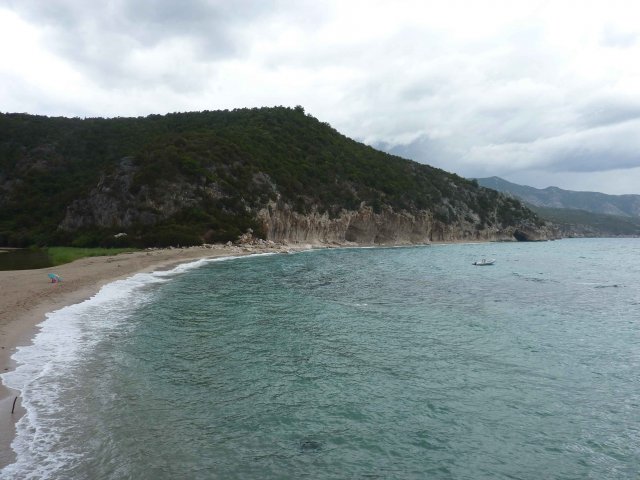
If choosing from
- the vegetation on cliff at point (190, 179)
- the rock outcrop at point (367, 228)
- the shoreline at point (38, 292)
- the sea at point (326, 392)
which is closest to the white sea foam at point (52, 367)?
the sea at point (326, 392)

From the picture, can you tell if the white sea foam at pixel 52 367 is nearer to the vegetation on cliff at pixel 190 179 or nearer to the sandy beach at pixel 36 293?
the sandy beach at pixel 36 293

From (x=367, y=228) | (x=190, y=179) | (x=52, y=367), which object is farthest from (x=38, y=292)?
(x=367, y=228)

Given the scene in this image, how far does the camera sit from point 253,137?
304 feet

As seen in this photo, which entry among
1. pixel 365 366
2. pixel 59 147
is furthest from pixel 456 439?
pixel 59 147

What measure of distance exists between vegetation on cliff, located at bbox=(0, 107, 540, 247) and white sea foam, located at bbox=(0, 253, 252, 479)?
38399mm

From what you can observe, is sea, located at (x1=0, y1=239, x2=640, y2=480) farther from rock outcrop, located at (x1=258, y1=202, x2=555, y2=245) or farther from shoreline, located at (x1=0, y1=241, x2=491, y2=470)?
rock outcrop, located at (x1=258, y1=202, x2=555, y2=245)

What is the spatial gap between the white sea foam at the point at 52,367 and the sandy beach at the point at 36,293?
22 cm

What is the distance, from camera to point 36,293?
21859 millimetres

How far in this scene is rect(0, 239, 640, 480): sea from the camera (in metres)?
7.89

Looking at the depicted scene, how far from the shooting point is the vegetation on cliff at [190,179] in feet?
211

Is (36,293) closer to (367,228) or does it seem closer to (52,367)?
(52,367)

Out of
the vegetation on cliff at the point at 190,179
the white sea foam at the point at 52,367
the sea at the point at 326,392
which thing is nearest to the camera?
the white sea foam at the point at 52,367

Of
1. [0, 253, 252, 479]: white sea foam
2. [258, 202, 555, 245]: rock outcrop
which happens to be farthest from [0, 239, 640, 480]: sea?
[258, 202, 555, 245]: rock outcrop

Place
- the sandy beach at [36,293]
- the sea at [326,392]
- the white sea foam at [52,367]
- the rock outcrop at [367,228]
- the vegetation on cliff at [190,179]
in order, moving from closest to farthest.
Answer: the white sea foam at [52,367] → the sea at [326,392] → the sandy beach at [36,293] → the vegetation on cliff at [190,179] → the rock outcrop at [367,228]
